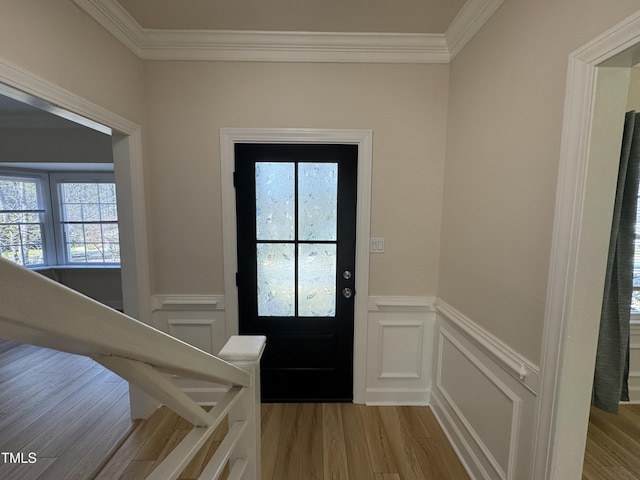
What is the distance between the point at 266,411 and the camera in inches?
84.6

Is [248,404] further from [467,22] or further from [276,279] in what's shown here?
[467,22]

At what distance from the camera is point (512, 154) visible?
136 centimetres

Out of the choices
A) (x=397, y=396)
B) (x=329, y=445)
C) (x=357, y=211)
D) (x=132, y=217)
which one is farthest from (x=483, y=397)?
(x=132, y=217)

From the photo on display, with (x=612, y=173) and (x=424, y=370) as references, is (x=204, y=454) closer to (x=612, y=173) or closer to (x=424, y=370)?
(x=424, y=370)

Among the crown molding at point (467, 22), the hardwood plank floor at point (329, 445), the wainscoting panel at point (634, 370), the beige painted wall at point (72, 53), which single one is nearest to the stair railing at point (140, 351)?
the hardwood plank floor at point (329, 445)

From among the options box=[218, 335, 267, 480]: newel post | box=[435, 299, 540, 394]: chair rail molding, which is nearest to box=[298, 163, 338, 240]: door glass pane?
box=[435, 299, 540, 394]: chair rail molding

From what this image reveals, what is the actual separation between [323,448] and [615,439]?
1.92m

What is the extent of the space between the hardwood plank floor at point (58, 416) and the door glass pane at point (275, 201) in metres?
1.67

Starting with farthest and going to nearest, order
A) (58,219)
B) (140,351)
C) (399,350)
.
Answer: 1. (58,219)
2. (399,350)
3. (140,351)

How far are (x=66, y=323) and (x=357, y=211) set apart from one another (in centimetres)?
184

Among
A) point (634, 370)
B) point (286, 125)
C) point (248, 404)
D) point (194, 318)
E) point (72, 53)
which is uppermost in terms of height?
point (72, 53)

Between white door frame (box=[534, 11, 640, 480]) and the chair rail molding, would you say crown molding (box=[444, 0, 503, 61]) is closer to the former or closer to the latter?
white door frame (box=[534, 11, 640, 480])

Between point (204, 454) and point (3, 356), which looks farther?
point (3, 356)

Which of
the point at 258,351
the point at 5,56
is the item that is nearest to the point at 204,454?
the point at 258,351
